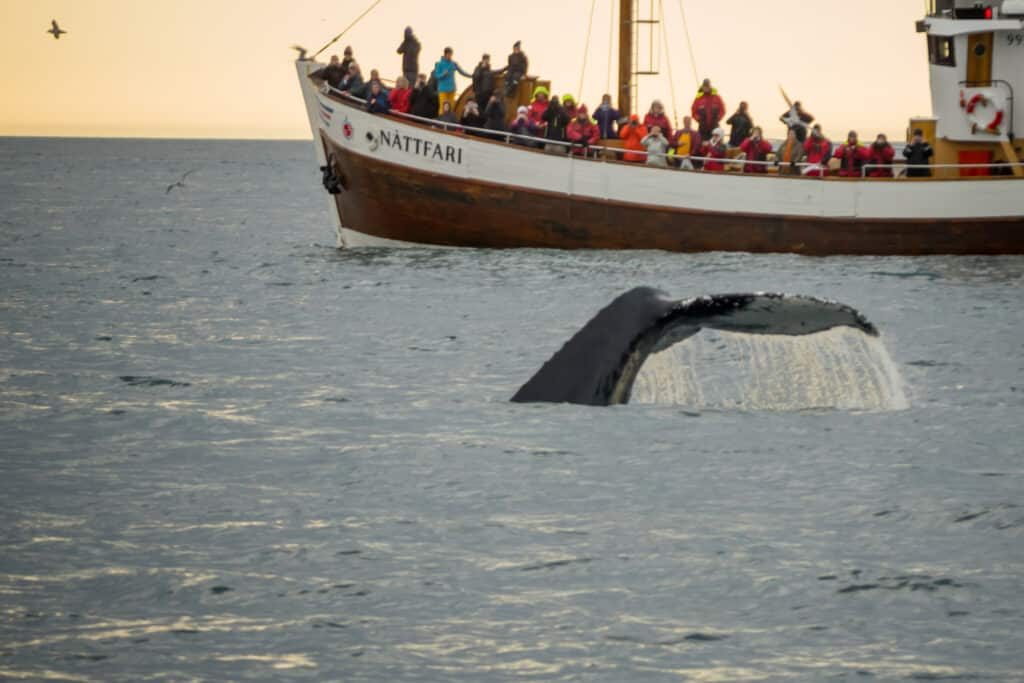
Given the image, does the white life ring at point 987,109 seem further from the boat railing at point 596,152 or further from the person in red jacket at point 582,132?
the person in red jacket at point 582,132

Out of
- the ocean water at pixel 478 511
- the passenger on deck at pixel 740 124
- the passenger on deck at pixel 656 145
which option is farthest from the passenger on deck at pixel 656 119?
the ocean water at pixel 478 511

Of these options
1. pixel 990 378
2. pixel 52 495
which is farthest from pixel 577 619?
pixel 990 378

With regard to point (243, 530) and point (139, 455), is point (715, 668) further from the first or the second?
point (139, 455)

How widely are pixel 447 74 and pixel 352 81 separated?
275 cm

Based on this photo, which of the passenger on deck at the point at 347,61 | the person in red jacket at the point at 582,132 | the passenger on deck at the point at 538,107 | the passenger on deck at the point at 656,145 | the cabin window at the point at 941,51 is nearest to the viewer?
the passenger on deck at the point at 656,145

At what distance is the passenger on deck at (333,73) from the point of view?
3950cm

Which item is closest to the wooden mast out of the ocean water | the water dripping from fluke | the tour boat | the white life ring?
the tour boat

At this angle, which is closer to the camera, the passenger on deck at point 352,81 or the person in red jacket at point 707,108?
the person in red jacket at point 707,108

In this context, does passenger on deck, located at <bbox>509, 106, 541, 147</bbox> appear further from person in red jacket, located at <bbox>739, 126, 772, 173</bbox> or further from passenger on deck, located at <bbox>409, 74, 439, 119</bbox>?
person in red jacket, located at <bbox>739, 126, 772, 173</bbox>

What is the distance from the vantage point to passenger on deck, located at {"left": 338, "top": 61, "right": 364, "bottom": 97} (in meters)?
38.8

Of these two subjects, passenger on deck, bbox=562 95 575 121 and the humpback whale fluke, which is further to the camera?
passenger on deck, bbox=562 95 575 121

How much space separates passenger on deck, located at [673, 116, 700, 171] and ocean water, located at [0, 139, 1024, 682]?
928 centimetres

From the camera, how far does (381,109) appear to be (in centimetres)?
3784

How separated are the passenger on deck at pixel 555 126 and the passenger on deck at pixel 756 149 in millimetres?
4043
